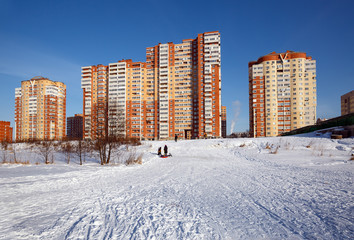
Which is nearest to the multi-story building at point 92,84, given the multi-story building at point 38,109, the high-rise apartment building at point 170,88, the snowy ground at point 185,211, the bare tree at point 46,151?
the high-rise apartment building at point 170,88

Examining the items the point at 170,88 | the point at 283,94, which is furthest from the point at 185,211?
the point at 283,94

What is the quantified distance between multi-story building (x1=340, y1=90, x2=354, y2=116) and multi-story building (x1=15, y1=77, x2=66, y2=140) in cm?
17322

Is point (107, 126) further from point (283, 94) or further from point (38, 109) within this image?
point (38, 109)

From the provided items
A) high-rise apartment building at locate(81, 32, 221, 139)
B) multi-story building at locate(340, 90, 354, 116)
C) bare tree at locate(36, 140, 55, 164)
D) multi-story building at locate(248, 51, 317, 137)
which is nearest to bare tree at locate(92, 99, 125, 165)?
bare tree at locate(36, 140, 55, 164)

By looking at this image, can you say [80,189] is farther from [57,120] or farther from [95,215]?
[57,120]

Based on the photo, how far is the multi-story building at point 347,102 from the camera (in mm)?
114350

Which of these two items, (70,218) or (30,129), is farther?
(30,129)

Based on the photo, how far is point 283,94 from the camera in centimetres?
7556

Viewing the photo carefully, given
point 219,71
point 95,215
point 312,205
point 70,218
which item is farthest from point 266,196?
point 219,71

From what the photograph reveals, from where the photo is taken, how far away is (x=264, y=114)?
75.6m

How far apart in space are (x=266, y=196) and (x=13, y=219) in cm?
625

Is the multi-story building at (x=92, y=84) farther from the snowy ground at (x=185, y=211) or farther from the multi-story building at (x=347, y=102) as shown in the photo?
the multi-story building at (x=347, y=102)

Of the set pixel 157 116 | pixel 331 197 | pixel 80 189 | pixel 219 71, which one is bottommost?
pixel 80 189

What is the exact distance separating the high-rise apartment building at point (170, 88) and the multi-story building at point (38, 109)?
24.7 m
